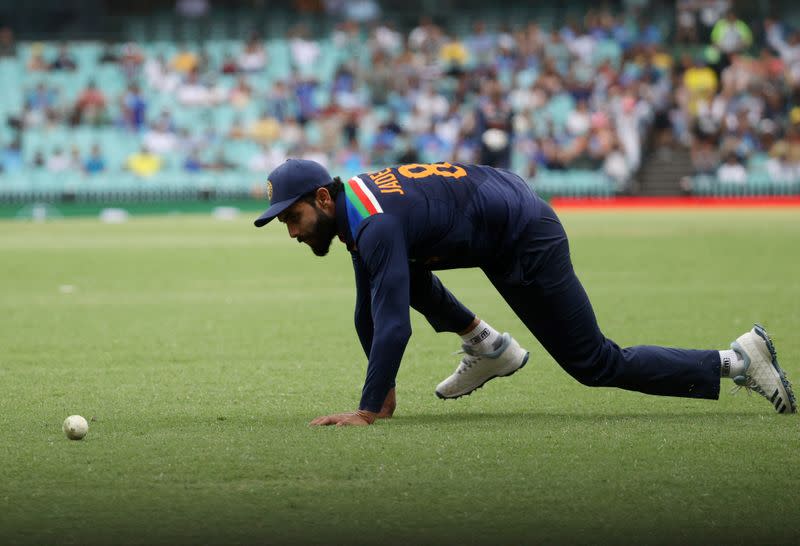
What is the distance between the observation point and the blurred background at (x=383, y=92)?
35.2 m

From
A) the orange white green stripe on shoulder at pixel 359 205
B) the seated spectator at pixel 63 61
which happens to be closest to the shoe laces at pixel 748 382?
the orange white green stripe on shoulder at pixel 359 205

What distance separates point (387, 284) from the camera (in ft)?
21.7

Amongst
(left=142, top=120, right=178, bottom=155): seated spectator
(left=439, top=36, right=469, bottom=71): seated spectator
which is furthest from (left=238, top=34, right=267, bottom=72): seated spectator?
(left=439, top=36, right=469, bottom=71): seated spectator

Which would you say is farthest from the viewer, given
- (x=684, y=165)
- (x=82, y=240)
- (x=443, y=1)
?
(x=443, y=1)

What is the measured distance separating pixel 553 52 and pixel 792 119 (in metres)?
6.89

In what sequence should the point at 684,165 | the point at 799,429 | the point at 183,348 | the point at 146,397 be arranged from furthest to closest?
the point at 684,165 → the point at 183,348 → the point at 146,397 → the point at 799,429

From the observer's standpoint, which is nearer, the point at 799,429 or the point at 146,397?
the point at 799,429

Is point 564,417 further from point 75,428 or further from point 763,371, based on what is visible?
point 75,428

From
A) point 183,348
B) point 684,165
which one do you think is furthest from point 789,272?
point 684,165

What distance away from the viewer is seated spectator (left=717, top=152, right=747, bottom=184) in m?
34.6

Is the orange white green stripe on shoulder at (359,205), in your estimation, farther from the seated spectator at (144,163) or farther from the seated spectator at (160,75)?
the seated spectator at (160,75)

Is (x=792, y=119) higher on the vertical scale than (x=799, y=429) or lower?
lower

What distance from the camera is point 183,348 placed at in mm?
10945

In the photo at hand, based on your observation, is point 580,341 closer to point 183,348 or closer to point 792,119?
point 183,348
